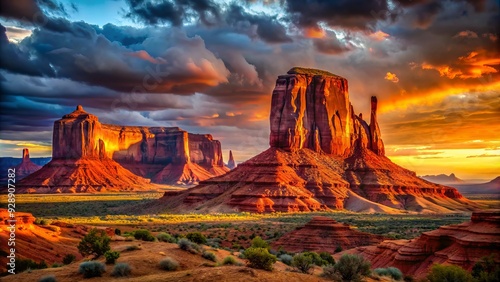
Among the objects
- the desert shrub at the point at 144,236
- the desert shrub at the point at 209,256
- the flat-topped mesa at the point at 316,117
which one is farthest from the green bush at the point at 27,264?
the flat-topped mesa at the point at 316,117

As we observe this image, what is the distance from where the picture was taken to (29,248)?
40344 millimetres

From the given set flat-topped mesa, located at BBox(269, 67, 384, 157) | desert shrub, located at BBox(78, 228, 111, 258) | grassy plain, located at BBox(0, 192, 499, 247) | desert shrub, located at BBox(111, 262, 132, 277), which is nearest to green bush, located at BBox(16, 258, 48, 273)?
desert shrub, located at BBox(78, 228, 111, 258)

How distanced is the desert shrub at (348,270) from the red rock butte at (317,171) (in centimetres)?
7871

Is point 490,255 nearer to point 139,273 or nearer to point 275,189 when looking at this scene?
point 139,273

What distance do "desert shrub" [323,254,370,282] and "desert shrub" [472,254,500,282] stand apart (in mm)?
5775

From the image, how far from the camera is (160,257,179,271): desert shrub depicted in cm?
2764

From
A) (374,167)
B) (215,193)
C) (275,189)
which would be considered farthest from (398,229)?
(374,167)

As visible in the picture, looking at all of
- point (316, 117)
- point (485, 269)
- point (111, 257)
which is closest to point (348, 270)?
point (485, 269)

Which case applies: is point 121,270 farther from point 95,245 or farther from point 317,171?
point 317,171

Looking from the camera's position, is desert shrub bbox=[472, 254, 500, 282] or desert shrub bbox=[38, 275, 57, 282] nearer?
desert shrub bbox=[38, 275, 57, 282]

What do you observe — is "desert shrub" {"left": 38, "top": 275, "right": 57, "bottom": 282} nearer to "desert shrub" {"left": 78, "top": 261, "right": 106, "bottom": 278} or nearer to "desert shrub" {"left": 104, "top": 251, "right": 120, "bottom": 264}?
"desert shrub" {"left": 78, "top": 261, "right": 106, "bottom": 278}

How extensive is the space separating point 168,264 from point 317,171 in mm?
99275

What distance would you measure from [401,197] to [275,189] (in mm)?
29443

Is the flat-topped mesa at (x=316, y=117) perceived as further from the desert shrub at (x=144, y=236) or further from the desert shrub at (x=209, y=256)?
the desert shrub at (x=209, y=256)
